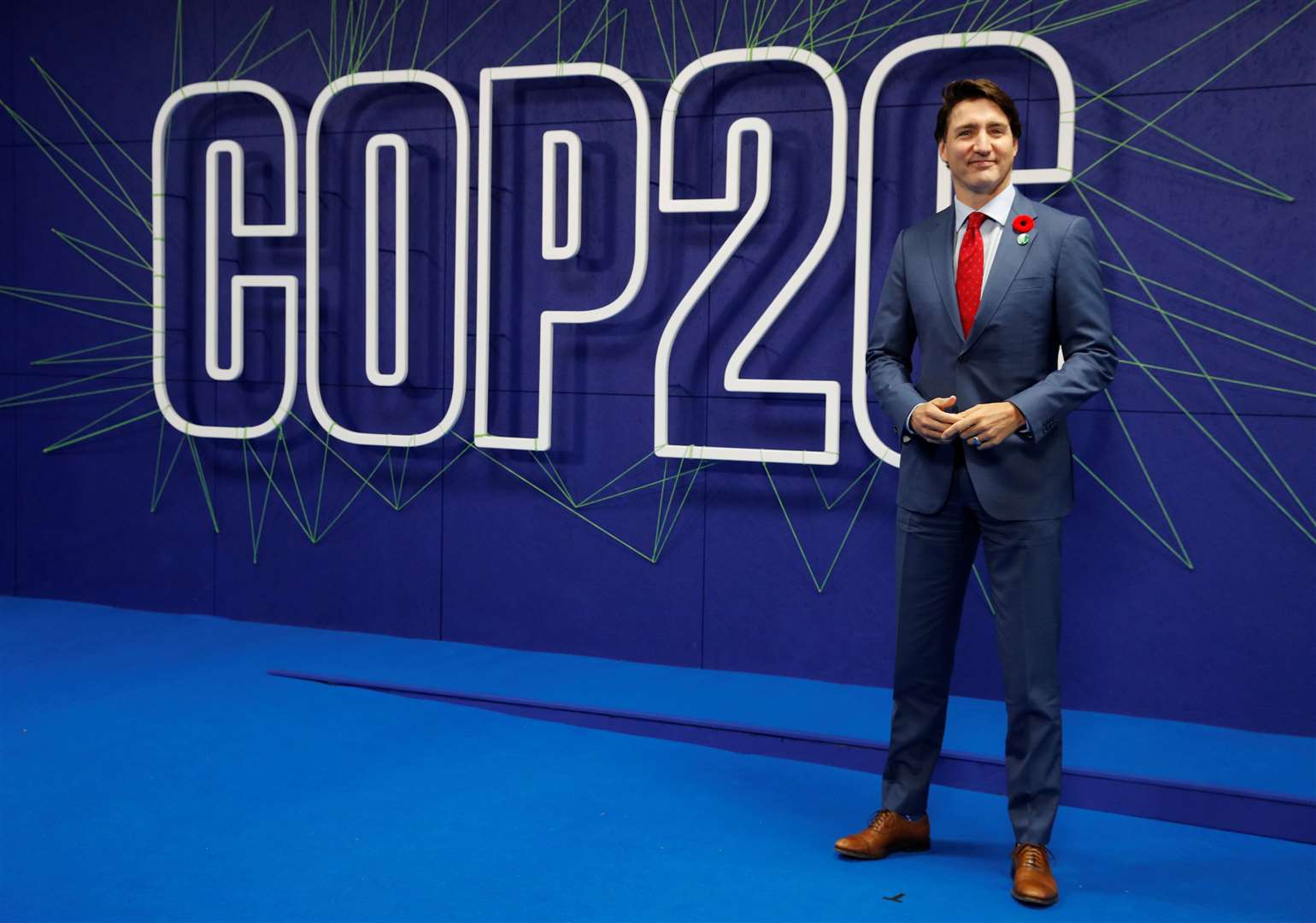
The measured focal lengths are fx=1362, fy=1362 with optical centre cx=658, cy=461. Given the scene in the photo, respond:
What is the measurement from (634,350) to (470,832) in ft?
6.09

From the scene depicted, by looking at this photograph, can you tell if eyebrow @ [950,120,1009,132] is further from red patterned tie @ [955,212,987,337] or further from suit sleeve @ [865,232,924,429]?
suit sleeve @ [865,232,924,429]

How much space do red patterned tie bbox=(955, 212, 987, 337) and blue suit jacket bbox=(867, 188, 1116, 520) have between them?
2 centimetres

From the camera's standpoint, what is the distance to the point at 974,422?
2.65 metres

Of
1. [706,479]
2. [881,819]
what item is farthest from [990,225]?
[706,479]

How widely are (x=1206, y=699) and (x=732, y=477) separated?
4.91 feet

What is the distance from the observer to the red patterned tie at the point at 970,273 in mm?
2760

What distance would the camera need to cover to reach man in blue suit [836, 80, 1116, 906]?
2695 mm

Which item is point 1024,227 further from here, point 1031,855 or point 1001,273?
point 1031,855

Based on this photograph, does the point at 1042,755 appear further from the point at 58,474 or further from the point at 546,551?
the point at 58,474

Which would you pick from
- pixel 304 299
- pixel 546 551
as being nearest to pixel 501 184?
pixel 304 299

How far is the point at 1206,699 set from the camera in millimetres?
3725

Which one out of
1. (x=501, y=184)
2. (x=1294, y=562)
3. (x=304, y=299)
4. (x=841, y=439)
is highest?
(x=501, y=184)

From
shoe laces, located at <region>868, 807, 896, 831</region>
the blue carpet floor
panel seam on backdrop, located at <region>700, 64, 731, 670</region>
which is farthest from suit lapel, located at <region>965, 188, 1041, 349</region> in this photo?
panel seam on backdrop, located at <region>700, 64, 731, 670</region>

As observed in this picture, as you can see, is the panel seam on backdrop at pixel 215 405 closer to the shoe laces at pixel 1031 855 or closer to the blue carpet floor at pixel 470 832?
the blue carpet floor at pixel 470 832
